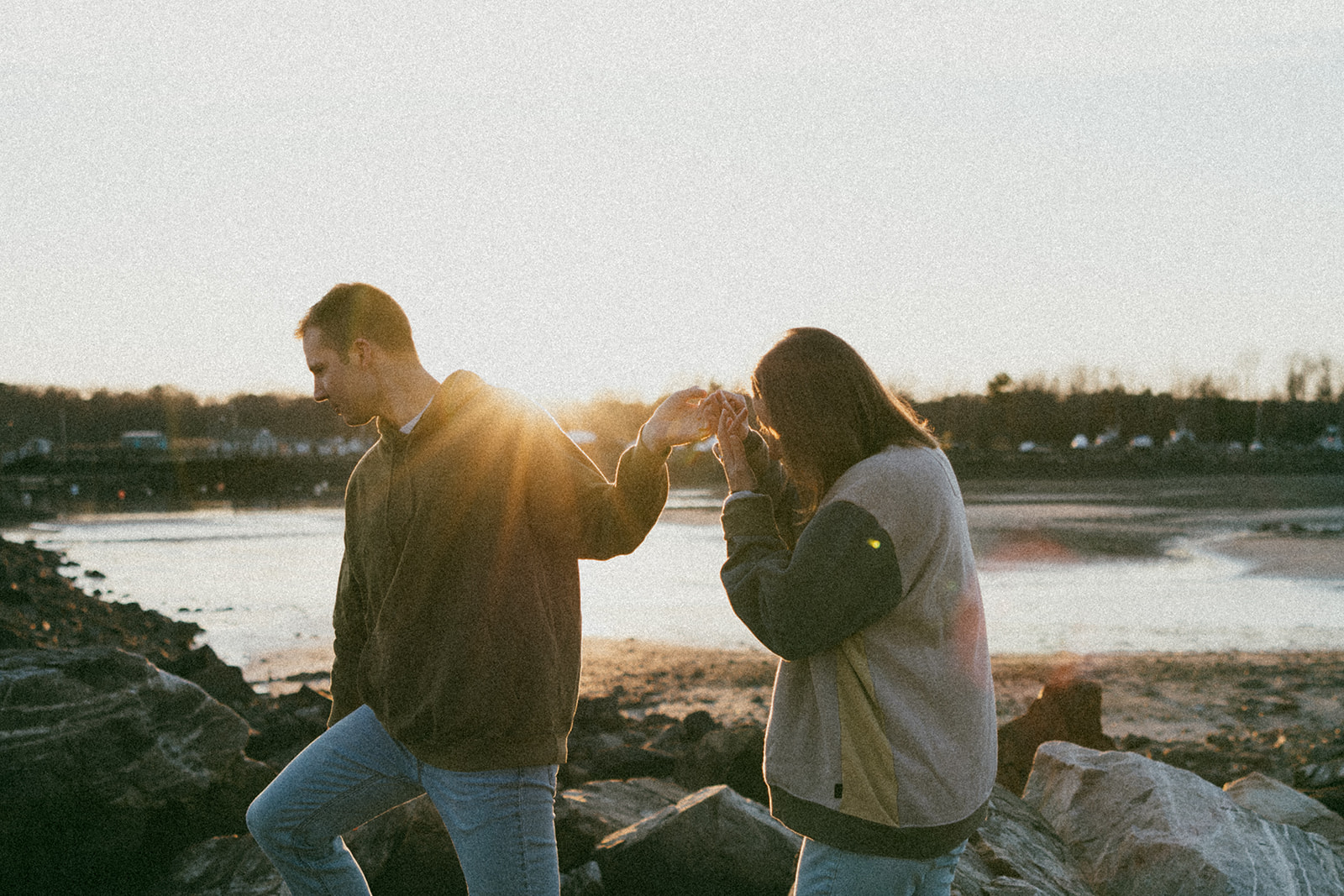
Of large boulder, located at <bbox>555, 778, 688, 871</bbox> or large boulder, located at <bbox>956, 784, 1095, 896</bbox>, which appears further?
large boulder, located at <bbox>555, 778, 688, 871</bbox>

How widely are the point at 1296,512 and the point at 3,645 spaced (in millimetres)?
38926

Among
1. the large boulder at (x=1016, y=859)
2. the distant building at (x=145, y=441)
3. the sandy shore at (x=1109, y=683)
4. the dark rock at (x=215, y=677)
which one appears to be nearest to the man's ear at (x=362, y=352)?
the large boulder at (x=1016, y=859)

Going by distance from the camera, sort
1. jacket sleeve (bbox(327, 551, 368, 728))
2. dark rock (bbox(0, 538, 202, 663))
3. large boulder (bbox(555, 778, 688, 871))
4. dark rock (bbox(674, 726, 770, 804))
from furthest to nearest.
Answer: dark rock (bbox(0, 538, 202, 663)) → dark rock (bbox(674, 726, 770, 804)) → large boulder (bbox(555, 778, 688, 871)) → jacket sleeve (bbox(327, 551, 368, 728))

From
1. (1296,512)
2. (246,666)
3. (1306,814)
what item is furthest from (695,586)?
(1296,512)

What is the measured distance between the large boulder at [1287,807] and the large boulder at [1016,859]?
1.13m

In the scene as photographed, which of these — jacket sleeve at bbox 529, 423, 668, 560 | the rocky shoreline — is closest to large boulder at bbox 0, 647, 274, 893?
the rocky shoreline

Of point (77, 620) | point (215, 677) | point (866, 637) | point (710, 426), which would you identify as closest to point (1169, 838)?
point (866, 637)

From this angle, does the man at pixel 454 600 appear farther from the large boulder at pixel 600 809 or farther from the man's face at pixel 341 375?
the large boulder at pixel 600 809

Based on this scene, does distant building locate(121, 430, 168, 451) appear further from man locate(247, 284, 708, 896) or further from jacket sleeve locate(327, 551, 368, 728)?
man locate(247, 284, 708, 896)

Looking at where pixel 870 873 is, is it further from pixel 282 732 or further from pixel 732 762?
pixel 282 732

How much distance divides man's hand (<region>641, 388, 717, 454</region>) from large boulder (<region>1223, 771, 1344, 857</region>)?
3489 millimetres

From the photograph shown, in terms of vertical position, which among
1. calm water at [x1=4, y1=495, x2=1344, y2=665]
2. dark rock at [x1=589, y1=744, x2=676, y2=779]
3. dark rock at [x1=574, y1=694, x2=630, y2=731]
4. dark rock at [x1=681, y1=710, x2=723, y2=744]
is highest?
dark rock at [x1=589, y1=744, x2=676, y2=779]

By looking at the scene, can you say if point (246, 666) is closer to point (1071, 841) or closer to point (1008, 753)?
point (1008, 753)

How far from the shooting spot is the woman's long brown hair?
2.14m
